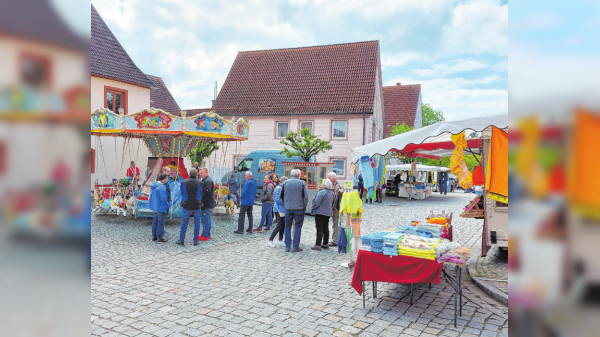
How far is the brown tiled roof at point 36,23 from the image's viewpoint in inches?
33.4

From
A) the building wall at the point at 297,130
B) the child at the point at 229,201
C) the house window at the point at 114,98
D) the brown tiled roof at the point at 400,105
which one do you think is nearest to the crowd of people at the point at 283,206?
the child at the point at 229,201

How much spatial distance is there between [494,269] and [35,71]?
8.34 metres

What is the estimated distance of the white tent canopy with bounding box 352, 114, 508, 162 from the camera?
6246mm

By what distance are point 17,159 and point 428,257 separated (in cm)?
507

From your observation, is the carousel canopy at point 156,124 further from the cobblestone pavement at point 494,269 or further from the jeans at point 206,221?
the cobblestone pavement at point 494,269

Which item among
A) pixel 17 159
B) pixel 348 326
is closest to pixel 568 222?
pixel 17 159

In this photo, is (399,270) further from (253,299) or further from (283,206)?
(283,206)

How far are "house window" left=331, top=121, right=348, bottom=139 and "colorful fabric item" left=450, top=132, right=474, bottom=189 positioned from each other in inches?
696

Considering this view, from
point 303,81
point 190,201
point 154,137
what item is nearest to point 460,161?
point 190,201

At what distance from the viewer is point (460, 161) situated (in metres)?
8.28

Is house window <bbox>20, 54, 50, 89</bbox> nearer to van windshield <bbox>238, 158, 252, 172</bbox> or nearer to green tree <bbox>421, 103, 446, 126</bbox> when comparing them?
van windshield <bbox>238, 158, 252, 172</bbox>

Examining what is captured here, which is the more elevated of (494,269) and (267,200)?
(267,200)

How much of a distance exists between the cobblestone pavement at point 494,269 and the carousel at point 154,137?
8.74m

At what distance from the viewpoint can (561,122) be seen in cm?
74
